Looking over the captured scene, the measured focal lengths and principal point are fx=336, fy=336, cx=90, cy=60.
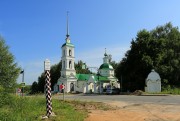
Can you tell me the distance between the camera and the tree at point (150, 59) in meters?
67.9

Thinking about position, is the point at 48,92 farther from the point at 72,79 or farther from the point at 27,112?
the point at 72,79

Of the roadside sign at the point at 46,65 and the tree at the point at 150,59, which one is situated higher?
the tree at the point at 150,59

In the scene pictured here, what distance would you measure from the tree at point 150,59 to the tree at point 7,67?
92.0ft

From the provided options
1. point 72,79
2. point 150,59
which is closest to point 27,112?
point 150,59

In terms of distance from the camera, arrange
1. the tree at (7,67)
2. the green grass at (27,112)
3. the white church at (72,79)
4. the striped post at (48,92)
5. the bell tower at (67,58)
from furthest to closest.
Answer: the bell tower at (67,58), the white church at (72,79), the tree at (7,67), the striped post at (48,92), the green grass at (27,112)

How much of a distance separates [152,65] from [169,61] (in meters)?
4.83

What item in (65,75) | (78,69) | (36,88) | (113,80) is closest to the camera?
(65,75)

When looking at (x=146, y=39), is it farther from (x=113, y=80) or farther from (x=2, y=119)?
(x=2, y=119)

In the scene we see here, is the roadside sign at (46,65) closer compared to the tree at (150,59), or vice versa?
the roadside sign at (46,65)

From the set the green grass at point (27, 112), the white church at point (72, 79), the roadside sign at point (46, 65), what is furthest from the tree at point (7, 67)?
the white church at point (72, 79)

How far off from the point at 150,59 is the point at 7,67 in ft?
100

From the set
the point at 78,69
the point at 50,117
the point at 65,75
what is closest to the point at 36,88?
the point at 78,69

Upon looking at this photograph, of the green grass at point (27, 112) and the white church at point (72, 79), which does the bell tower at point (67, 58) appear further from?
the green grass at point (27, 112)

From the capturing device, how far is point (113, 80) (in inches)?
4232
